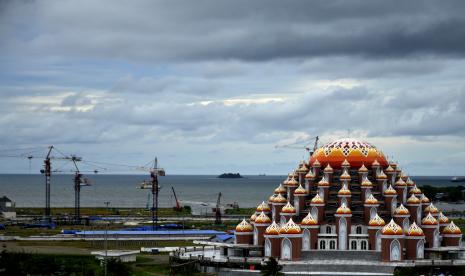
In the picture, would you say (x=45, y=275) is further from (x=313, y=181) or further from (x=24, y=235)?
(x=24, y=235)

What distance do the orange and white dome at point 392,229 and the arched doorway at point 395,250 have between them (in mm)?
1095

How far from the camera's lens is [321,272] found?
9600cm

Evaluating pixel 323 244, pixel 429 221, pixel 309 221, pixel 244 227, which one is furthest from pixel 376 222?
pixel 244 227

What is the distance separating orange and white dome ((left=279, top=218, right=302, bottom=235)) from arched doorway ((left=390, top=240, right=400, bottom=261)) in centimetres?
1133

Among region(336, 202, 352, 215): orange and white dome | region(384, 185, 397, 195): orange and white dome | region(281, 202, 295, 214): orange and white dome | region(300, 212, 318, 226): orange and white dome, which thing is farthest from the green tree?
region(384, 185, 397, 195): orange and white dome

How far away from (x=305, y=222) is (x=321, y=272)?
38.3 ft

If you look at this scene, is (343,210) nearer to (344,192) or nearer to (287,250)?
(344,192)

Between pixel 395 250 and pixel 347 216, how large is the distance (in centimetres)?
832

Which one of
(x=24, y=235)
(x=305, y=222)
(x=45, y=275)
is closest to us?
(x=45, y=275)

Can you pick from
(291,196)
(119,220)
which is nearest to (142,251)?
(291,196)

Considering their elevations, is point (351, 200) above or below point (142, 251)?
above

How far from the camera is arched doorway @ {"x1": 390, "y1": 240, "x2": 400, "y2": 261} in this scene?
101000 mm

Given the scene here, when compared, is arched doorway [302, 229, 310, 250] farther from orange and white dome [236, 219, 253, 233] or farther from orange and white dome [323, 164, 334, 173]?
orange and white dome [323, 164, 334, 173]

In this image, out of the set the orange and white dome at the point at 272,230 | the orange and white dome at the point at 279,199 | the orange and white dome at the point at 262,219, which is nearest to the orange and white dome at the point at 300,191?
the orange and white dome at the point at 279,199
